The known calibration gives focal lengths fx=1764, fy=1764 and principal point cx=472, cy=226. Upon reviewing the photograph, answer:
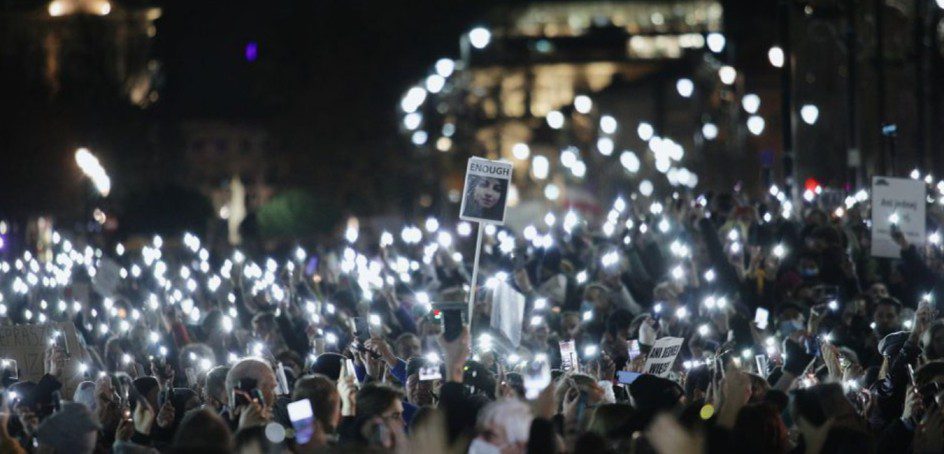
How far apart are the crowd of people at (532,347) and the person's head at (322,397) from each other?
1cm

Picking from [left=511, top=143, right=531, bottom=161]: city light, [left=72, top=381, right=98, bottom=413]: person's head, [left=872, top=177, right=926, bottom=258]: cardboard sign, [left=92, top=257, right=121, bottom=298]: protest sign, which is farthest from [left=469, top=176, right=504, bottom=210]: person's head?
[left=511, top=143, right=531, bottom=161]: city light

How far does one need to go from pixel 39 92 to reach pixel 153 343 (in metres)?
49.7

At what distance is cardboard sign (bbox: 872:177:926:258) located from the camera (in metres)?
15.6

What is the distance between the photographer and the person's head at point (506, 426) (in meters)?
7.19

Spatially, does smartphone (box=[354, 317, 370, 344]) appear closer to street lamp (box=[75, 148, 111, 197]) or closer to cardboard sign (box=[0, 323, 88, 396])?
cardboard sign (box=[0, 323, 88, 396])

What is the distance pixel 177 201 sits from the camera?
181 ft

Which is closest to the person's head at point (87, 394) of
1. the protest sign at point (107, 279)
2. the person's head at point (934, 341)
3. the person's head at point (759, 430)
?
the person's head at point (759, 430)

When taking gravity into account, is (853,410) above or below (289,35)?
below

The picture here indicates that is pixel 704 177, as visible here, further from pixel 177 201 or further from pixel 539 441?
pixel 539 441

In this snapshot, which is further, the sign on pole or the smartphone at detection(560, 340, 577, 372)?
the sign on pole

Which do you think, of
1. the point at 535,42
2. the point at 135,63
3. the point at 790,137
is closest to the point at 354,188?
the point at 135,63

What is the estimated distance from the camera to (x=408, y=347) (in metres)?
11.8

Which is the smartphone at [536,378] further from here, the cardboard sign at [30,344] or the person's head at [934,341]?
the cardboard sign at [30,344]

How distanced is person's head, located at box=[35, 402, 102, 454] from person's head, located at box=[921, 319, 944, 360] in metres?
5.02
